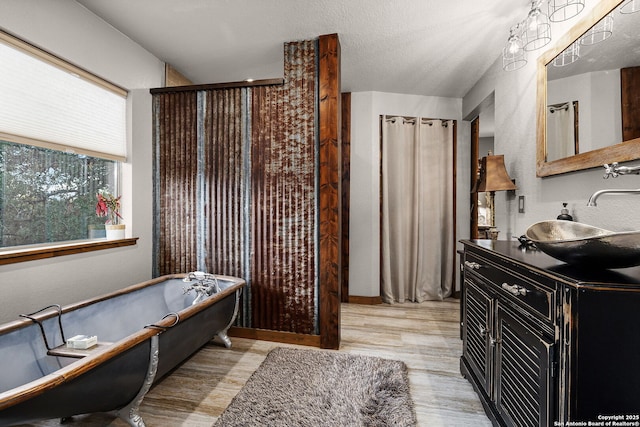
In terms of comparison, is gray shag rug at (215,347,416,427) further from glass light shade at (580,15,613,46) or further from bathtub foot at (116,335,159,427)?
glass light shade at (580,15,613,46)

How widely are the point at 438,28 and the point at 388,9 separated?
1.60 ft

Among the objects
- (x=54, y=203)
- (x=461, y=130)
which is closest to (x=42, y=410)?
(x=54, y=203)

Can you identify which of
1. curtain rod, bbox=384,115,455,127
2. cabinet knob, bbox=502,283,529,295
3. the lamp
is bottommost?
cabinet knob, bbox=502,283,529,295

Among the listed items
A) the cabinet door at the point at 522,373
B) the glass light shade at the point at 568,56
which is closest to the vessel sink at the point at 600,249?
the cabinet door at the point at 522,373

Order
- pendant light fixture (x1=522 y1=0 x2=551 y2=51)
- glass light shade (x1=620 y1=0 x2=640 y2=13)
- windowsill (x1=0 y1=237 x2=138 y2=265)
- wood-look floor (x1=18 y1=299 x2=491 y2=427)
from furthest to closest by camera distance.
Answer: pendant light fixture (x1=522 y1=0 x2=551 y2=51) → windowsill (x1=0 y1=237 x2=138 y2=265) → wood-look floor (x1=18 y1=299 x2=491 y2=427) → glass light shade (x1=620 y1=0 x2=640 y2=13)

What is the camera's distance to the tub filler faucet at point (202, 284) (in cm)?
244

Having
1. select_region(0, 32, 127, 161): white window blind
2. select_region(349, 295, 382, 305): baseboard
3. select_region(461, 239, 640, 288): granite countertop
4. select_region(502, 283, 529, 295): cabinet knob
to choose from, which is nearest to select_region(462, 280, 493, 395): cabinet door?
select_region(502, 283, 529, 295): cabinet knob

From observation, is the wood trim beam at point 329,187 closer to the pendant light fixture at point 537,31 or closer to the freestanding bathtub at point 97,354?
the freestanding bathtub at point 97,354

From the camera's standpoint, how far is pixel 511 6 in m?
2.15

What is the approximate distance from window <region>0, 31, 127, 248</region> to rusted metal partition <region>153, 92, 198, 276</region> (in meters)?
0.32

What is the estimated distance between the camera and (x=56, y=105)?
7.15 feet

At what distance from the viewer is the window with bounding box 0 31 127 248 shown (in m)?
1.94

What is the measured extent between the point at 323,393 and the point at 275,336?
879 millimetres

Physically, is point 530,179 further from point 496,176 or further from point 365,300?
point 365,300
